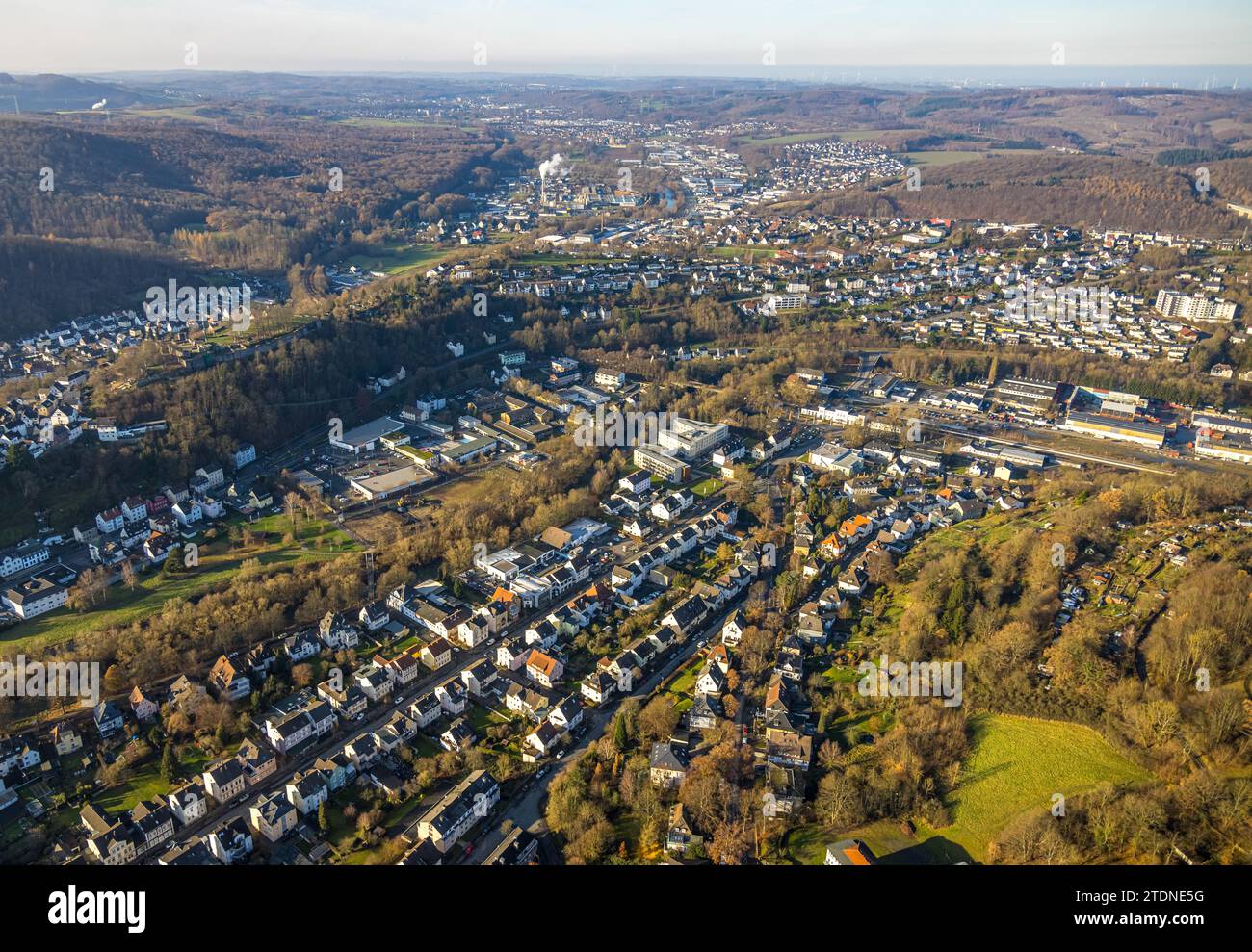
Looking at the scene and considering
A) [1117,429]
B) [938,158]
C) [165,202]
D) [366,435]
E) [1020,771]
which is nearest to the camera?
[1020,771]

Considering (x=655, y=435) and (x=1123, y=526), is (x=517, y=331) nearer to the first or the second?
(x=655, y=435)

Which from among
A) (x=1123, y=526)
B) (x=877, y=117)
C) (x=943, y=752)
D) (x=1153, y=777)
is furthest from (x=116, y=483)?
(x=877, y=117)

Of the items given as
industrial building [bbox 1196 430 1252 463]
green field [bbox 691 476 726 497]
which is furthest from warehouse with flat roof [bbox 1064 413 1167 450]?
→ green field [bbox 691 476 726 497]

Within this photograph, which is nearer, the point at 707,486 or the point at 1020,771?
the point at 1020,771

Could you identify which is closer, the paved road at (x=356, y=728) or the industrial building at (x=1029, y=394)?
the paved road at (x=356, y=728)

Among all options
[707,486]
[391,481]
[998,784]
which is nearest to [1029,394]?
[707,486]

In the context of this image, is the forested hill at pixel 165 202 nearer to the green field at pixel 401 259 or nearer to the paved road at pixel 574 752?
the green field at pixel 401 259

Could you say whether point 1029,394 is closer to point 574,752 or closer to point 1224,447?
point 1224,447

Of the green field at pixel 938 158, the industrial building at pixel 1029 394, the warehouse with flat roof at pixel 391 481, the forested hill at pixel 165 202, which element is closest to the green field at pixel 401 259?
the forested hill at pixel 165 202
